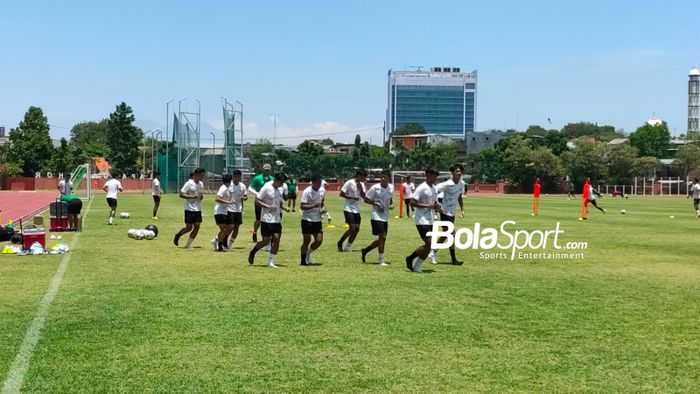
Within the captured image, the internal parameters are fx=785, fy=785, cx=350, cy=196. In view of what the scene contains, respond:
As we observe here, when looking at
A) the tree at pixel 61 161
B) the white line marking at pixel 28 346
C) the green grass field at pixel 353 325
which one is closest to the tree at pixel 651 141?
the tree at pixel 61 161

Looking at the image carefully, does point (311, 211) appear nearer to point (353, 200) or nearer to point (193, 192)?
point (353, 200)

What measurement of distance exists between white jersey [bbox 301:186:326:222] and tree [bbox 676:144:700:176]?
94.2 m

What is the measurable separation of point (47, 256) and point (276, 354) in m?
9.74

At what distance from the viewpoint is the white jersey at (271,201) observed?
13.8m

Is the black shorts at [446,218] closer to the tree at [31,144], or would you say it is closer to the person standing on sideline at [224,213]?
the person standing on sideline at [224,213]

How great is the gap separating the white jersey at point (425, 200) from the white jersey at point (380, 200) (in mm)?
1229

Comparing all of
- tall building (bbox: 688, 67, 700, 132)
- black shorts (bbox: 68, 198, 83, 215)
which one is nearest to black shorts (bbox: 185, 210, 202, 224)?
black shorts (bbox: 68, 198, 83, 215)

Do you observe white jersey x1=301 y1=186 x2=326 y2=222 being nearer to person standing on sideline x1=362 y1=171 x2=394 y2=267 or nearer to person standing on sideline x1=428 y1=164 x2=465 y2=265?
person standing on sideline x1=362 y1=171 x2=394 y2=267

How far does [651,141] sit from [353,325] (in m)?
123

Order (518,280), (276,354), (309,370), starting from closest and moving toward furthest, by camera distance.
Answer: (309,370), (276,354), (518,280)

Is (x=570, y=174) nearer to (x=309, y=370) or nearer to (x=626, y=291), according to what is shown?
(x=626, y=291)

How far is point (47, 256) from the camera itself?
15.5 m

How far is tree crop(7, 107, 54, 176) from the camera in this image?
287 feet

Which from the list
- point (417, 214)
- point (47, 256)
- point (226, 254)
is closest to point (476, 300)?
point (417, 214)
